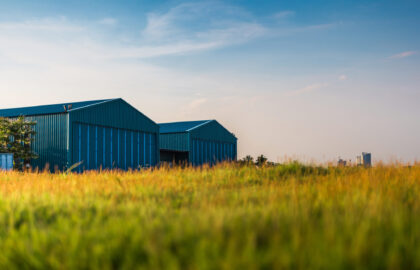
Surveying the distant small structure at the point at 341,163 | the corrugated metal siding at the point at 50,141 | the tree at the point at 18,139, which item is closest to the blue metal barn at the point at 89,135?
the corrugated metal siding at the point at 50,141

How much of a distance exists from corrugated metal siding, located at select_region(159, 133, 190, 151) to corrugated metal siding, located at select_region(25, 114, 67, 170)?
1366cm

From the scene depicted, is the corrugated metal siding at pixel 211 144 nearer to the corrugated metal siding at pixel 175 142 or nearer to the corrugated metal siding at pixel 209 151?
the corrugated metal siding at pixel 209 151

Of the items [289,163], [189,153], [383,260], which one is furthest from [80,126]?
[383,260]

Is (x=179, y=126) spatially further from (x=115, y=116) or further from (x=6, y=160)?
(x=6, y=160)

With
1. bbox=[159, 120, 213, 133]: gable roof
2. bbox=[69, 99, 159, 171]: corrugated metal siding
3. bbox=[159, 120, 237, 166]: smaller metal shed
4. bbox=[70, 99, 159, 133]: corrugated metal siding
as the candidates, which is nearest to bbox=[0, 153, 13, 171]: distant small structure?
bbox=[69, 99, 159, 171]: corrugated metal siding

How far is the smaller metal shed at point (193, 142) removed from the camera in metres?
39.1

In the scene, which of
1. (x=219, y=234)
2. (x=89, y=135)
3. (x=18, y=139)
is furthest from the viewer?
(x=89, y=135)

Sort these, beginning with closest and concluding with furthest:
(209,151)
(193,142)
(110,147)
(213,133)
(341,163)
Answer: (341,163), (110,147), (193,142), (209,151), (213,133)

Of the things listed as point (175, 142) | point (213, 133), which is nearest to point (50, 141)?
point (175, 142)

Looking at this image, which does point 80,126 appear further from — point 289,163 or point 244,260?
point 244,260

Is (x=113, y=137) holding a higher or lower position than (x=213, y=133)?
lower

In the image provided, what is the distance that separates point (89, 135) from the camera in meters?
27.6

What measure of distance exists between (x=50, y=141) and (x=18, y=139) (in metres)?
2.58

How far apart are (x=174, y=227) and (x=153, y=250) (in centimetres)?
76
